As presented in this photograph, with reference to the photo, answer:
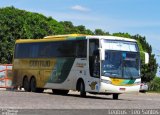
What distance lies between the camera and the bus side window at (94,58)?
1131 inches

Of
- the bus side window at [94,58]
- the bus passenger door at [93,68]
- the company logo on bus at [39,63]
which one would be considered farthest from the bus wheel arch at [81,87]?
the company logo on bus at [39,63]

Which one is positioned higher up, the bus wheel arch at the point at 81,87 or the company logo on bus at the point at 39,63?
the company logo on bus at the point at 39,63

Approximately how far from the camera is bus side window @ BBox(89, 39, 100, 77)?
28.7m

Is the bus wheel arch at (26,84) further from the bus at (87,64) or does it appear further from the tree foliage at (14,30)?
the tree foliage at (14,30)

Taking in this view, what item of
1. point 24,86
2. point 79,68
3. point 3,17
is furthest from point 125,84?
point 3,17

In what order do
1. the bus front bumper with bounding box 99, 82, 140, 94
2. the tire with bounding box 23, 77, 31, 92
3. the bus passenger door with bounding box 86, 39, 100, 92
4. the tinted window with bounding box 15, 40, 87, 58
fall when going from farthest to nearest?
the tire with bounding box 23, 77, 31, 92 < the tinted window with bounding box 15, 40, 87, 58 < the bus passenger door with bounding box 86, 39, 100, 92 < the bus front bumper with bounding box 99, 82, 140, 94

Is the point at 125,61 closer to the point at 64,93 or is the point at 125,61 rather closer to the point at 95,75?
the point at 95,75

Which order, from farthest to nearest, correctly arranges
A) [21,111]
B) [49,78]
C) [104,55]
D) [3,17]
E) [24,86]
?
[3,17] < [24,86] < [49,78] < [104,55] < [21,111]

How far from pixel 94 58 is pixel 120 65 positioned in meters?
1.43

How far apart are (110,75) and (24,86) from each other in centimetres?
945

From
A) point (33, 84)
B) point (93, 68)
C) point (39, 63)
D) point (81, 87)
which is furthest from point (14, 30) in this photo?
point (93, 68)

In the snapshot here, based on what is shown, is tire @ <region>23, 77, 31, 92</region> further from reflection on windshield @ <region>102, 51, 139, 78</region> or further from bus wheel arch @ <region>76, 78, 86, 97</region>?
reflection on windshield @ <region>102, 51, 139, 78</region>

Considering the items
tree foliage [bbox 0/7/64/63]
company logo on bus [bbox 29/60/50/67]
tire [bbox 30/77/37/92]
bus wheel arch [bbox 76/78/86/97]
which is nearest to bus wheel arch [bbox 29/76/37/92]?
tire [bbox 30/77/37/92]

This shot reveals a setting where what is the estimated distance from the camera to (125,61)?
2911cm
